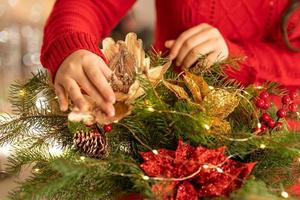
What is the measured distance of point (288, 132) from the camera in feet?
1.35

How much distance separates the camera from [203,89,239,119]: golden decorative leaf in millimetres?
415

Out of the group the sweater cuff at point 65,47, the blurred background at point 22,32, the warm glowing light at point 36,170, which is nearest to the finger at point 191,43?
the sweater cuff at point 65,47

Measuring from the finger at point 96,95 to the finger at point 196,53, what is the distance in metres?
0.14

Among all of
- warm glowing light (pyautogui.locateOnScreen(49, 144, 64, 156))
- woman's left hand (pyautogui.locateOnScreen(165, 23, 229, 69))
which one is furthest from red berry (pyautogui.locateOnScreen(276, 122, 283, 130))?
warm glowing light (pyautogui.locateOnScreen(49, 144, 64, 156))

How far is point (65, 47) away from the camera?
503mm

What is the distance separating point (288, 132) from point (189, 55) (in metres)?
0.17

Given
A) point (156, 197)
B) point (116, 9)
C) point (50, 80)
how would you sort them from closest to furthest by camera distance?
point (156, 197)
point (50, 80)
point (116, 9)

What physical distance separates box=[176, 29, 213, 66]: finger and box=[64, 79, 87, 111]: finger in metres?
0.16

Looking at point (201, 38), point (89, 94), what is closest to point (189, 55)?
point (201, 38)

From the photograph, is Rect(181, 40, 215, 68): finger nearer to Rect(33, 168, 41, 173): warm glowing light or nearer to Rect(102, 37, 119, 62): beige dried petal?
Rect(102, 37, 119, 62): beige dried petal

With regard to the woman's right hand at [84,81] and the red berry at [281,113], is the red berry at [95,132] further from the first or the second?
the red berry at [281,113]

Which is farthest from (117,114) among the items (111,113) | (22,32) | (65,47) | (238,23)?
(22,32)

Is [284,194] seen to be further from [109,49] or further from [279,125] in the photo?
[109,49]

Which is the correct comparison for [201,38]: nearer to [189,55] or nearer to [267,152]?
[189,55]
